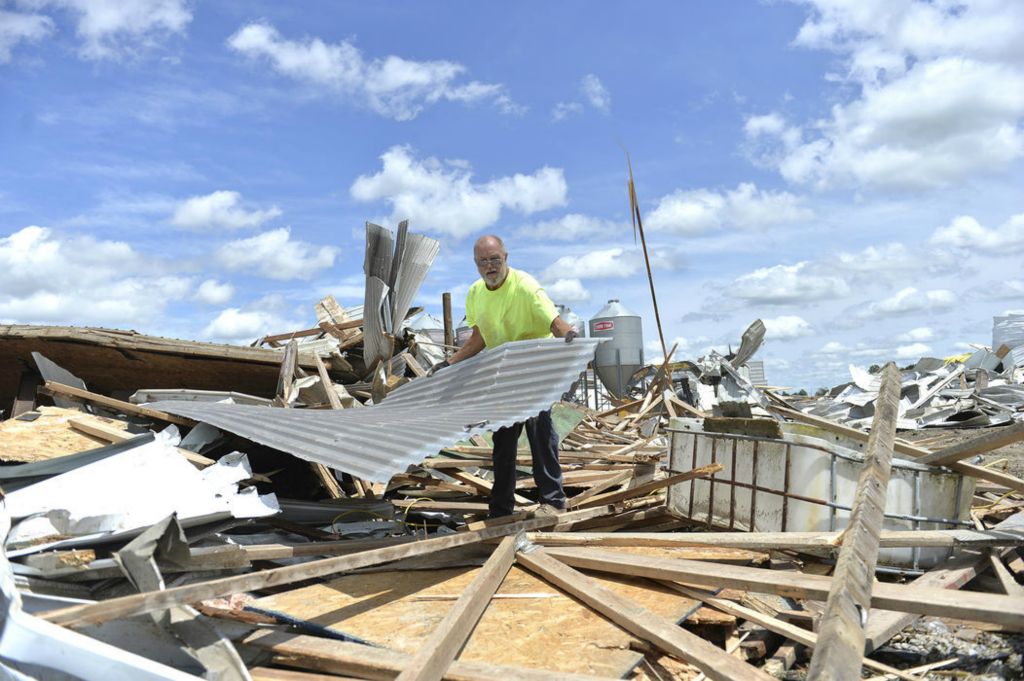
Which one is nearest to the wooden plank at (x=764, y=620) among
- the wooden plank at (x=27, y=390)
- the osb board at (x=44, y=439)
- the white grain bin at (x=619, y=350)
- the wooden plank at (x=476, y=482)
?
the wooden plank at (x=476, y=482)

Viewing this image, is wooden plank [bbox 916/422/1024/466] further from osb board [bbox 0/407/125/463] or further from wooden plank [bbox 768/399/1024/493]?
osb board [bbox 0/407/125/463]

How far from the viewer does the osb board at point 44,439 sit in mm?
4551

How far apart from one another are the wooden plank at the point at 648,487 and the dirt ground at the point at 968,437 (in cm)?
361

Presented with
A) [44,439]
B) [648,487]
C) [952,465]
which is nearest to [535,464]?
[648,487]

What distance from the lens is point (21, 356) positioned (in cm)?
652

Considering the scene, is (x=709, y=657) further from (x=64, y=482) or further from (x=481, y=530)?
(x=64, y=482)

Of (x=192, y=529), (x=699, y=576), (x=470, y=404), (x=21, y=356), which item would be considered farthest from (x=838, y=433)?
(x=21, y=356)

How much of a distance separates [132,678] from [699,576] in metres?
2.31

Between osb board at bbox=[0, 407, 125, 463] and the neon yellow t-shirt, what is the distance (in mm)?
2545

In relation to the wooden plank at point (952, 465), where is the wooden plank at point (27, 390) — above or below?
above

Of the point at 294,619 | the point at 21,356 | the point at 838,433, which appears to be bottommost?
the point at 294,619

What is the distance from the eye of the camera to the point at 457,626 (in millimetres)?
2971

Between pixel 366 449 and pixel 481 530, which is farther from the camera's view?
pixel 481 530

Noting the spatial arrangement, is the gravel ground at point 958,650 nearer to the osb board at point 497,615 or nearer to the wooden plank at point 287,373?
the osb board at point 497,615
